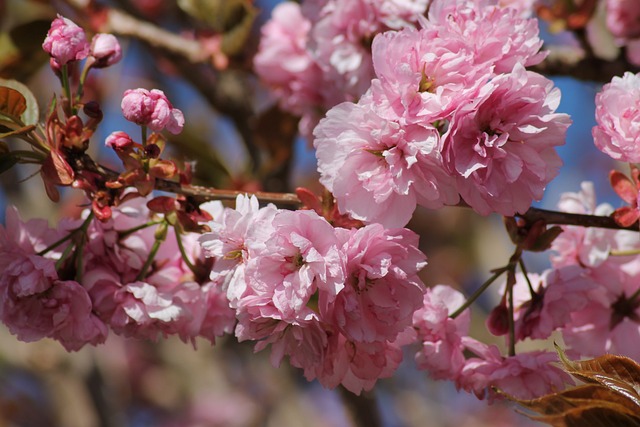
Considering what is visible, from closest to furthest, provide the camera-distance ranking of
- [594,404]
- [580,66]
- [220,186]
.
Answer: [594,404] → [580,66] → [220,186]

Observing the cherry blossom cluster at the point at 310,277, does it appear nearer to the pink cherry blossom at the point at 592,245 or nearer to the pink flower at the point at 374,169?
the pink flower at the point at 374,169

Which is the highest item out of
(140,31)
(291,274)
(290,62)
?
(291,274)

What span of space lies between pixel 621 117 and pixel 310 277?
47 centimetres

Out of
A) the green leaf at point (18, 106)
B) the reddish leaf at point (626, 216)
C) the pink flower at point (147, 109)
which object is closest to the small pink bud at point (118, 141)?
the pink flower at point (147, 109)

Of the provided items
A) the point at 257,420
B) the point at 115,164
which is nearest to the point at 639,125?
the point at 115,164

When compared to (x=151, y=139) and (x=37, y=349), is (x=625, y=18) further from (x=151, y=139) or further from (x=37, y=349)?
(x=37, y=349)

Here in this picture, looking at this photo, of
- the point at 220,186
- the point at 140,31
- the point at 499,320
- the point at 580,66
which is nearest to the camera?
the point at 499,320

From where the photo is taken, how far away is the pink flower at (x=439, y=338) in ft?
3.65

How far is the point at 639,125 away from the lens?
1012 mm

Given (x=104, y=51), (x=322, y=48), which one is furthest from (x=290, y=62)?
(x=104, y=51)

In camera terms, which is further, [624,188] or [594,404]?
[624,188]

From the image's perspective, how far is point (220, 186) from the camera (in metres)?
1.86

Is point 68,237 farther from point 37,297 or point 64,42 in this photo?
point 64,42

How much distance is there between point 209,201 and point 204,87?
1134 mm
